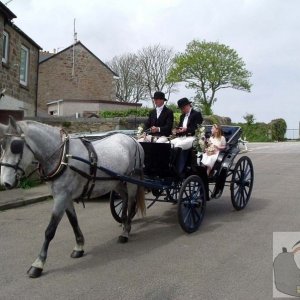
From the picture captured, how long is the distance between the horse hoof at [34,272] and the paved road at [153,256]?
8 cm

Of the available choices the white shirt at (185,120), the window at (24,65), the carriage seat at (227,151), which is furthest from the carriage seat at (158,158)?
the window at (24,65)

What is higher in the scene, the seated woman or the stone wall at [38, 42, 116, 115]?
the stone wall at [38, 42, 116, 115]

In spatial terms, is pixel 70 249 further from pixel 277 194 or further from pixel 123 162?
pixel 277 194

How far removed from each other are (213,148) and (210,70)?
47.0 m

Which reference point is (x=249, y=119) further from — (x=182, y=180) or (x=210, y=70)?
(x=182, y=180)

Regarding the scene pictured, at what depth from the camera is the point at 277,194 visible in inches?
420

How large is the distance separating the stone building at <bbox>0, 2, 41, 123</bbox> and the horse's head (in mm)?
8659

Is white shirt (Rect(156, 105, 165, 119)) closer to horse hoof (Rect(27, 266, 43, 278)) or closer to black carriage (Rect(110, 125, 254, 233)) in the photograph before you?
black carriage (Rect(110, 125, 254, 233))

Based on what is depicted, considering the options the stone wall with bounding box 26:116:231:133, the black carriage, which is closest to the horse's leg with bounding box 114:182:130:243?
the black carriage

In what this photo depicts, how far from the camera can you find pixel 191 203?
276 inches

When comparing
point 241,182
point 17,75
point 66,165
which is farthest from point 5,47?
point 66,165

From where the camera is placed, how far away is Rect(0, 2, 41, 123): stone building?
50.0ft

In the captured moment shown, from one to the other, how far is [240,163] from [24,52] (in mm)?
13225

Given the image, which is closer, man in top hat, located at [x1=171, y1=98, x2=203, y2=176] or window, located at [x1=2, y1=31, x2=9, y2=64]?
man in top hat, located at [x1=171, y1=98, x2=203, y2=176]
